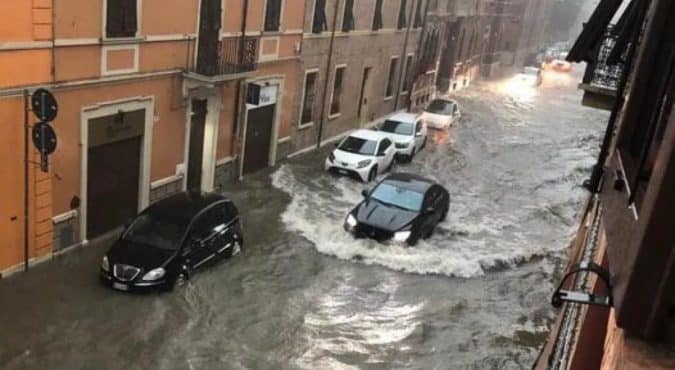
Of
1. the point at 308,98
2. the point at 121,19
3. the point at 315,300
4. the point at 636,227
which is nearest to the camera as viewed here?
the point at 636,227

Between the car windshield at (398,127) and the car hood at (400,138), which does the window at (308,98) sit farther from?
the car windshield at (398,127)

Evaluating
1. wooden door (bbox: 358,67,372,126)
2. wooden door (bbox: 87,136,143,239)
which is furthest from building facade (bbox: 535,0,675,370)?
wooden door (bbox: 358,67,372,126)

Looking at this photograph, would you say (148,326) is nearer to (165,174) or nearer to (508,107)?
(165,174)

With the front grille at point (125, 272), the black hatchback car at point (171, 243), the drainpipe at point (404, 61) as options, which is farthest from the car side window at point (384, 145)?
the front grille at point (125, 272)

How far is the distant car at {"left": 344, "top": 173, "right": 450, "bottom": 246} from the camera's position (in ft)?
51.8

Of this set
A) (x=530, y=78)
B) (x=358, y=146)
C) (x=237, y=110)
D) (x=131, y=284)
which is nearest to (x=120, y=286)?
(x=131, y=284)

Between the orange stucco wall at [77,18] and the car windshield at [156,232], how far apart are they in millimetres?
3659

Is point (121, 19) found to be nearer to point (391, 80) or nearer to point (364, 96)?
point (364, 96)

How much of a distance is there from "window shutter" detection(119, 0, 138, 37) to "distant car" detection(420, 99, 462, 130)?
748 inches

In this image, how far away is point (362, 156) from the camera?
845 inches

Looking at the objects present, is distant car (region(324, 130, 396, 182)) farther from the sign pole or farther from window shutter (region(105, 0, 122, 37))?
the sign pole

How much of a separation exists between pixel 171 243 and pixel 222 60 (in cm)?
596

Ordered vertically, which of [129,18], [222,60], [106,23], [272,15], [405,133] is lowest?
[405,133]

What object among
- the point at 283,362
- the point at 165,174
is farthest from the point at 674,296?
the point at 165,174
